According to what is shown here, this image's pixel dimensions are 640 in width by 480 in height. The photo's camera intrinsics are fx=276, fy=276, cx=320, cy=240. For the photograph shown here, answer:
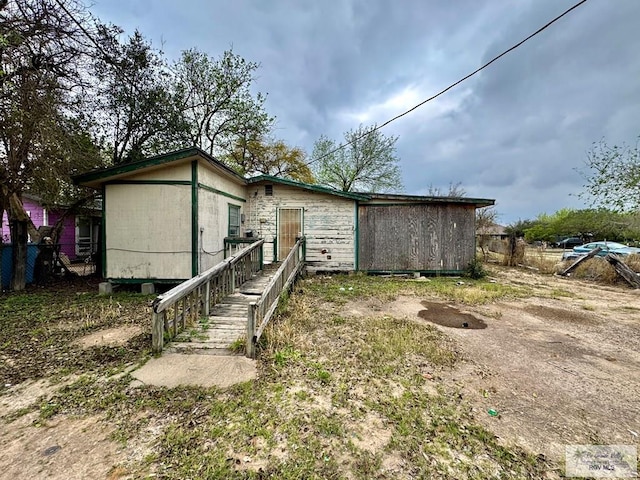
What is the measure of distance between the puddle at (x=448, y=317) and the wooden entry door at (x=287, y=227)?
4.95 m

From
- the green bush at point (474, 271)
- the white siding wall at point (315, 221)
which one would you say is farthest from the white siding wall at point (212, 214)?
the green bush at point (474, 271)

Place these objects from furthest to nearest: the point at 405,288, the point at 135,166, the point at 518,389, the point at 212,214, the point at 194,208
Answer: the point at 405,288 < the point at 212,214 < the point at 194,208 < the point at 135,166 < the point at 518,389

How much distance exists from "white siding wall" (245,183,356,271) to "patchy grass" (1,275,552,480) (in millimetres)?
5745

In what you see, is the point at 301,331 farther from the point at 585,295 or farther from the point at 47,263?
the point at 47,263

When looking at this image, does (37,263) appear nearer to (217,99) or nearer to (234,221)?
(234,221)

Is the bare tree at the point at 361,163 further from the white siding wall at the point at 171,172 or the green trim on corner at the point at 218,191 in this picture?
the white siding wall at the point at 171,172

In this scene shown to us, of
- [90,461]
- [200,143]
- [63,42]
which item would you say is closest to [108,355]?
[90,461]

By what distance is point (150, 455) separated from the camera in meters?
1.92

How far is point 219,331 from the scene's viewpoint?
398 cm

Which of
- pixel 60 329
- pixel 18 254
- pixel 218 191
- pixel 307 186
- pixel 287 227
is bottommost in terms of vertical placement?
pixel 60 329

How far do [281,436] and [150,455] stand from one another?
0.91 metres

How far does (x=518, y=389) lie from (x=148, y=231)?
24.3ft

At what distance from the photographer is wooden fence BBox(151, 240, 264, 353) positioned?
3.46m

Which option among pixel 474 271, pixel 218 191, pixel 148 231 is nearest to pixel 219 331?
pixel 148 231
